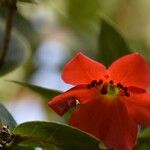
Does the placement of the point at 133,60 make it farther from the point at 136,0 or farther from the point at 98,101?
the point at 136,0

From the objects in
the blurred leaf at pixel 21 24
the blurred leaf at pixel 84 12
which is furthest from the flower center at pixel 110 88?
the blurred leaf at pixel 84 12

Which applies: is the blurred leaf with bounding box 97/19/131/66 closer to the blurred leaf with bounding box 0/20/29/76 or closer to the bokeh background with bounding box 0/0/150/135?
A: the bokeh background with bounding box 0/0/150/135

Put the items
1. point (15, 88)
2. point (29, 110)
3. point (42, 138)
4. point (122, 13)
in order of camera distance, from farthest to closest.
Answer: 1. point (122, 13)
2. point (15, 88)
3. point (29, 110)
4. point (42, 138)

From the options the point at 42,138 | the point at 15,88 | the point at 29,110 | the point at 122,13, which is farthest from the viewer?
the point at 122,13

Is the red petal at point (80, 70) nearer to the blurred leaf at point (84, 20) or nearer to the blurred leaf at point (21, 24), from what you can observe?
the blurred leaf at point (21, 24)

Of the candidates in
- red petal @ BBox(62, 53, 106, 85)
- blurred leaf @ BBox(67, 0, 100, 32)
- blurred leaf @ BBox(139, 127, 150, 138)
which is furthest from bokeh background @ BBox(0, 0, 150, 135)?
red petal @ BBox(62, 53, 106, 85)

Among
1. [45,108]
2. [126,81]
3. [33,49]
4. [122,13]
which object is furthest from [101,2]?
[126,81]

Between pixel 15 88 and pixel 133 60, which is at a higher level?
pixel 133 60
